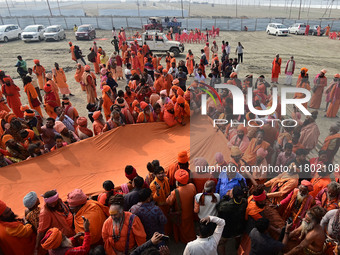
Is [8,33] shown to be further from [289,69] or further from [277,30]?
[277,30]

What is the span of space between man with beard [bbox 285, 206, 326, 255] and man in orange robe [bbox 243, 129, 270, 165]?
166cm

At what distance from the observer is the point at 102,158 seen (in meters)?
4.88

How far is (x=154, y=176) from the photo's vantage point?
3.96 meters

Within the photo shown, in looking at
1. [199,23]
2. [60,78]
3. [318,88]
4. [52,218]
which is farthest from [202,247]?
[199,23]

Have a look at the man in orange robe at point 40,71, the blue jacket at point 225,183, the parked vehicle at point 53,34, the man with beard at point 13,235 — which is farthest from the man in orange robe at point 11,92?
the parked vehicle at point 53,34

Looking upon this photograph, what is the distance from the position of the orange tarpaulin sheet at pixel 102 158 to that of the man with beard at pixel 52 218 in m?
0.81

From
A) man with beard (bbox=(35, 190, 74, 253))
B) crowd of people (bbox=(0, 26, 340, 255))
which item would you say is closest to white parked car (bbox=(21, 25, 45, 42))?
crowd of people (bbox=(0, 26, 340, 255))

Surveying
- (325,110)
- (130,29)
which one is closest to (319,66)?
(325,110)

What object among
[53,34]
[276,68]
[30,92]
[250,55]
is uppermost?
[53,34]

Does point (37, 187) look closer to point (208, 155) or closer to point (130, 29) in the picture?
point (208, 155)

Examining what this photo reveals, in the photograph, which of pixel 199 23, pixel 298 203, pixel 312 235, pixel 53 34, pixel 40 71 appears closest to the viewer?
pixel 312 235

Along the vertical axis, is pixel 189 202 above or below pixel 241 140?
below

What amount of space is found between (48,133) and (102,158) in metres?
1.41

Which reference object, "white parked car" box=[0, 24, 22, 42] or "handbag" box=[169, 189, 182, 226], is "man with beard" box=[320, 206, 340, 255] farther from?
"white parked car" box=[0, 24, 22, 42]
